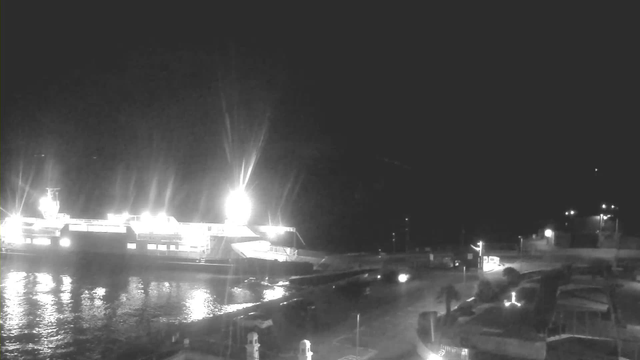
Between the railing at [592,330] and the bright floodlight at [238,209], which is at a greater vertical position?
the bright floodlight at [238,209]

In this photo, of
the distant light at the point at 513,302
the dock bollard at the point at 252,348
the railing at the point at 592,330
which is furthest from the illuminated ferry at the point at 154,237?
the dock bollard at the point at 252,348

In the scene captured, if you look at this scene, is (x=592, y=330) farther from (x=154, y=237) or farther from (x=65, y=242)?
(x=65, y=242)

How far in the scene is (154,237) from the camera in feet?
52.7

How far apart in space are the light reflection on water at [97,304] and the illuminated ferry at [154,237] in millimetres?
1146

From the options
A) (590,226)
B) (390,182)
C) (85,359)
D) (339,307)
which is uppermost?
(390,182)

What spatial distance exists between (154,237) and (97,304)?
556 cm

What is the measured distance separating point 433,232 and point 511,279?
84.0ft

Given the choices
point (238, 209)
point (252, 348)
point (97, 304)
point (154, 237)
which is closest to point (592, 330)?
point (252, 348)

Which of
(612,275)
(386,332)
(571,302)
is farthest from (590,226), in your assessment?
(386,332)

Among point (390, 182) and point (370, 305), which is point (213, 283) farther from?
point (390, 182)

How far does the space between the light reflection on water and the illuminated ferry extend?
115 cm

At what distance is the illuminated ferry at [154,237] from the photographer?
600 inches

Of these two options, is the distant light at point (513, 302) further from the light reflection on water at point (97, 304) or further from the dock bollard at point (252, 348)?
the light reflection on water at point (97, 304)

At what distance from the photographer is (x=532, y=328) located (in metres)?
4.62
